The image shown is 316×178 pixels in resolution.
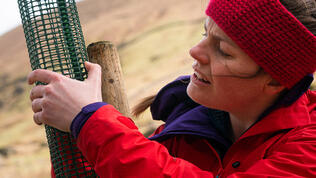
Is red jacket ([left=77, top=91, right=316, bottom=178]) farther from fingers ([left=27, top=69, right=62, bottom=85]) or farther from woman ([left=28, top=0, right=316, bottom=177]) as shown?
fingers ([left=27, top=69, right=62, bottom=85])

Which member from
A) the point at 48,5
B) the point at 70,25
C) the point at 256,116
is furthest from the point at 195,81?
the point at 48,5

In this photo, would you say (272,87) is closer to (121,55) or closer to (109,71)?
(109,71)

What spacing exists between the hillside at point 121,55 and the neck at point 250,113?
11770mm

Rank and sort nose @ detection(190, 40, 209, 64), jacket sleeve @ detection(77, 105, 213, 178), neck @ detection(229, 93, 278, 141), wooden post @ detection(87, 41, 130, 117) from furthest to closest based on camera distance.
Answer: wooden post @ detection(87, 41, 130, 117) < neck @ detection(229, 93, 278, 141) < nose @ detection(190, 40, 209, 64) < jacket sleeve @ detection(77, 105, 213, 178)

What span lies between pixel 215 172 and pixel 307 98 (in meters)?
0.59

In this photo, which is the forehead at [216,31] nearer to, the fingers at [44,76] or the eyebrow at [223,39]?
the eyebrow at [223,39]

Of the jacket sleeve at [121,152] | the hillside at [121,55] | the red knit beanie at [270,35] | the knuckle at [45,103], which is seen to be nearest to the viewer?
the jacket sleeve at [121,152]

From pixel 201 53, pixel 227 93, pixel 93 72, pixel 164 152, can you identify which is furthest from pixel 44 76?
pixel 227 93

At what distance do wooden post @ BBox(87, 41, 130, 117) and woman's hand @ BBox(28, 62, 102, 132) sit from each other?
0.36m

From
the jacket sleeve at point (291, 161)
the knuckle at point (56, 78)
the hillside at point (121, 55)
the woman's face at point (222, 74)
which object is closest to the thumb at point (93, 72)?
the knuckle at point (56, 78)

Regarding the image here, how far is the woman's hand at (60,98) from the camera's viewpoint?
1.45 m

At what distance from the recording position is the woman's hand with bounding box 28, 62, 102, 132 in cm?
145

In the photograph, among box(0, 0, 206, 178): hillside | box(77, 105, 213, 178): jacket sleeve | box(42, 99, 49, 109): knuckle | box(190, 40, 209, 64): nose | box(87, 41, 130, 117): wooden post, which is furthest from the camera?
box(0, 0, 206, 178): hillside

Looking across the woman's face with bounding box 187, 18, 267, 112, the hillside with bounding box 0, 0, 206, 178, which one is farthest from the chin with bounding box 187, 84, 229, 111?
the hillside with bounding box 0, 0, 206, 178
